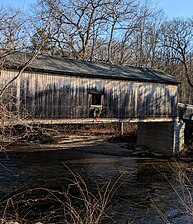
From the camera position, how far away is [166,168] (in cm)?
1434

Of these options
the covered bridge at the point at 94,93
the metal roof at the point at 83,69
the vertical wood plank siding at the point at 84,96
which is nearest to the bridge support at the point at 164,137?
the covered bridge at the point at 94,93

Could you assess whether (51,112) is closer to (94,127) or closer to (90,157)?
(90,157)

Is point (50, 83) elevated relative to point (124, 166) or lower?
elevated

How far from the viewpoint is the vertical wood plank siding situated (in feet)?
38.3

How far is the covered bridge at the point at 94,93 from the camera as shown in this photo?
11641 millimetres

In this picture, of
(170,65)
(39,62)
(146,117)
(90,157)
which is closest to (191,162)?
(146,117)

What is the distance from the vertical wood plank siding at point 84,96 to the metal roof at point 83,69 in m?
0.26

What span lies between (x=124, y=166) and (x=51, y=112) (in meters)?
4.93

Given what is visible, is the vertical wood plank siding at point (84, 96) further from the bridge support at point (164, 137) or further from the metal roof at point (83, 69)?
the bridge support at point (164, 137)

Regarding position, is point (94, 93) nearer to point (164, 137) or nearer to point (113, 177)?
point (113, 177)

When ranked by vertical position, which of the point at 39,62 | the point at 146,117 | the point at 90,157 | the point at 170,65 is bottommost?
the point at 90,157

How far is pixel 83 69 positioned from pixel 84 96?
1.37 m

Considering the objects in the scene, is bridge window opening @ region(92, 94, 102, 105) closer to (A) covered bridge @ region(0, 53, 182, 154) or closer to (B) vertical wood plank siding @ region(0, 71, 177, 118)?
(A) covered bridge @ region(0, 53, 182, 154)

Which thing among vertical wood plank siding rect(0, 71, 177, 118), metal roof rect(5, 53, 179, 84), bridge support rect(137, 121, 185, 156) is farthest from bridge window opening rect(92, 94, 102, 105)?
bridge support rect(137, 121, 185, 156)
